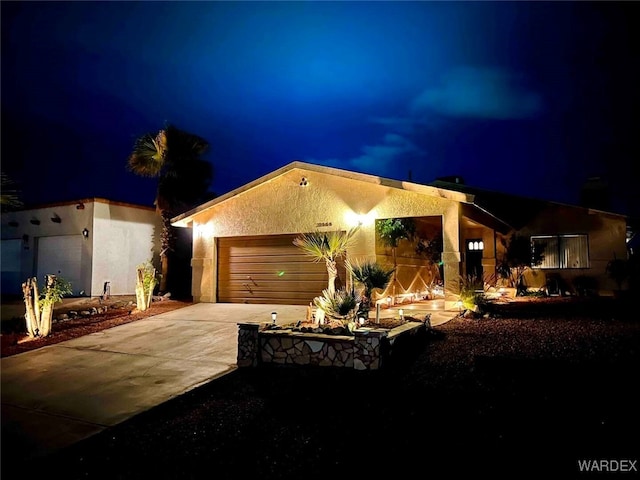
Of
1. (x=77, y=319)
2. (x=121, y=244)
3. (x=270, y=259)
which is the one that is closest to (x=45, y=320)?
(x=77, y=319)

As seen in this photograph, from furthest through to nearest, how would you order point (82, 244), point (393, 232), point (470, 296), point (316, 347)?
point (82, 244) → point (393, 232) → point (470, 296) → point (316, 347)

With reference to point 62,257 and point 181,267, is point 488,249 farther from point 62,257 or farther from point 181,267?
point 62,257

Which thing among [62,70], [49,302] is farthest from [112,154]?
[49,302]

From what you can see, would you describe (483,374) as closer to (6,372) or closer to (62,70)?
(6,372)

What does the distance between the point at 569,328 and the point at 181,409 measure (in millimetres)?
7014

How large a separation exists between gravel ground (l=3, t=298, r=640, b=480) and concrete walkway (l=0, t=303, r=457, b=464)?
0.47 metres

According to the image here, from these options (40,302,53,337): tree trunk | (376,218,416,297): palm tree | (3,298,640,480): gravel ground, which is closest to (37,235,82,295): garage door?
(40,302,53,337): tree trunk

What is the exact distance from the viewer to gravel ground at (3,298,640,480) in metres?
3.52

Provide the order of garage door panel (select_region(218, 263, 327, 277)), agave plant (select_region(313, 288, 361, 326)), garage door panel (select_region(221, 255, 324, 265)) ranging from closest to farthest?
agave plant (select_region(313, 288, 361, 326))
garage door panel (select_region(218, 263, 327, 277))
garage door panel (select_region(221, 255, 324, 265))

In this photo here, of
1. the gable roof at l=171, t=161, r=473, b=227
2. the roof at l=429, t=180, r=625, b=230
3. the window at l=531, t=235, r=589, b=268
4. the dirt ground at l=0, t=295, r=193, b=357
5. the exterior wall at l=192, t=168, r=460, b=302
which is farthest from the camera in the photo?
the roof at l=429, t=180, r=625, b=230

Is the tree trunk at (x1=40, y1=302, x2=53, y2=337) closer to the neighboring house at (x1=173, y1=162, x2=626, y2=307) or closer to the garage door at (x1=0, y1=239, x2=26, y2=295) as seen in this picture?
the neighboring house at (x1=173, y1=162, x2=626, y2=307)

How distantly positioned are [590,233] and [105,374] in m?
15.9

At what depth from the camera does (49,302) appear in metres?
10.1

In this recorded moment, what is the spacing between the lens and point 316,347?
6.66 meters
